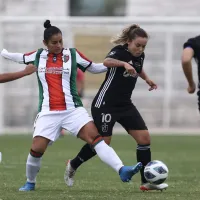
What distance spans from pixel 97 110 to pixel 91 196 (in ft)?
3.85

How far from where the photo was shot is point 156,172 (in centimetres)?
928

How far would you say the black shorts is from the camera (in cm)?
981

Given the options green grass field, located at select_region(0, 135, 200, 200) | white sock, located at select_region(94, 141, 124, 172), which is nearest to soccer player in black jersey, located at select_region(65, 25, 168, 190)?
white sock, located at select_region(94, 141, 124, 172)

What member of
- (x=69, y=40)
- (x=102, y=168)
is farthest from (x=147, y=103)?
(x=102, y=168)

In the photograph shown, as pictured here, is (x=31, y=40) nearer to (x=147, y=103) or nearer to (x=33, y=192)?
(x=147, y=103)

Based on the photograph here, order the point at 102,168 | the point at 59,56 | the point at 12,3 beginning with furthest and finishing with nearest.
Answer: the point at 12,3 < the point at 102,168 < the point at 59,56

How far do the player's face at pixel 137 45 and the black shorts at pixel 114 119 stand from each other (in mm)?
632

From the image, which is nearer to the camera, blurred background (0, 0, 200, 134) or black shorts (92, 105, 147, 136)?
black shorts (92, 105, 147, 136)

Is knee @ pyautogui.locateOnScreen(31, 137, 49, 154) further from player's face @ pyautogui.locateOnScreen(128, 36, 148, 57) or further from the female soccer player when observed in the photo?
player's face @ pyautogui.locateOnScreen(128, 36, 148, 57)

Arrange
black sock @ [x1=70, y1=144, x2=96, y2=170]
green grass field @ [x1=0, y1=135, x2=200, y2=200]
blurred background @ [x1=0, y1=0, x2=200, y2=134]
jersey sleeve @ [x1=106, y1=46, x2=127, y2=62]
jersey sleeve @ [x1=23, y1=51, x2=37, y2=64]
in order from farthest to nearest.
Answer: blurred background @ [x1=0, y1=0, x2=200, y2=134] → black sock @ [x1=70, y1=144, x2=96, y2=170] → jersey sleeve @ [x1=23, y1=51, x2=37, y2=64] → jersey sleeve @ [x1=106, y1=46, x2=127, y2=62] → green grass field @ [x1=0, y1=135, x2=200, y2=200]

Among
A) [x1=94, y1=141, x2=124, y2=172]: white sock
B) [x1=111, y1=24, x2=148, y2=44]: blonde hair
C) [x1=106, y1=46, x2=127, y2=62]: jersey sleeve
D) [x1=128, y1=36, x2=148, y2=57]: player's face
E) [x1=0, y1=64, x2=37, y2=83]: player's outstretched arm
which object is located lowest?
[x1=94, y1=141, x2=124, y2=172]: white sock

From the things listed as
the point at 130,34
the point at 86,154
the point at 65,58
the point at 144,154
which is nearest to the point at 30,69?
the point at 65,58

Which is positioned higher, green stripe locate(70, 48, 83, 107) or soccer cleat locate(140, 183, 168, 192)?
green stripe locate(70, 48, 83, 107)

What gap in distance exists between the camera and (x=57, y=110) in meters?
9.62
